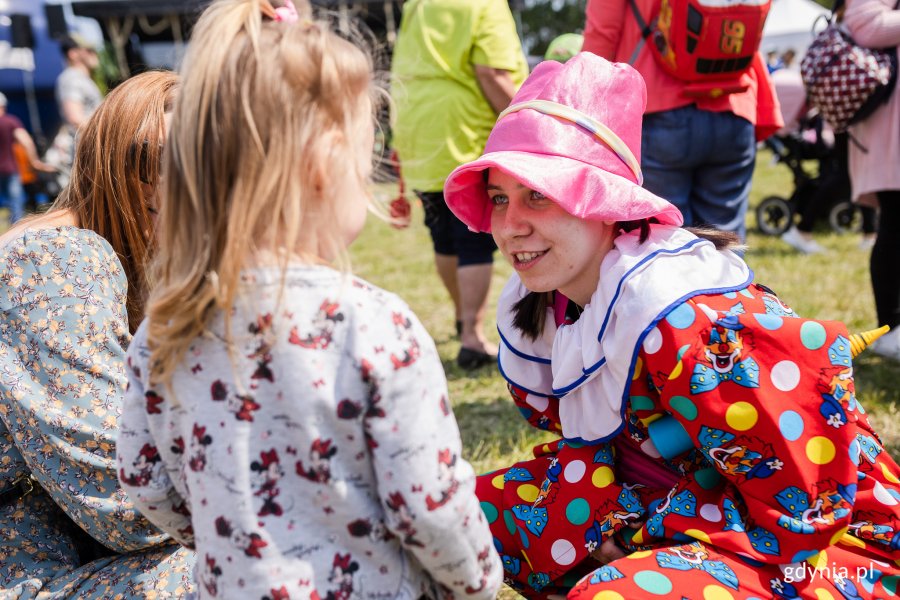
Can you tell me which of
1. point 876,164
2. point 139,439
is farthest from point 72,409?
point 876,164

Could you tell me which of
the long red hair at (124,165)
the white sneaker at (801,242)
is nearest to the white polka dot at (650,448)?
the long red hair at (124,165)

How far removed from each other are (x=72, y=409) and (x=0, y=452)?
0.72ft

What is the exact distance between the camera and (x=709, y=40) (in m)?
2.62

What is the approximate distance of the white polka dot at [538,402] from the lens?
191 centimetres

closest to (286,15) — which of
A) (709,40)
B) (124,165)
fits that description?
(124,165)

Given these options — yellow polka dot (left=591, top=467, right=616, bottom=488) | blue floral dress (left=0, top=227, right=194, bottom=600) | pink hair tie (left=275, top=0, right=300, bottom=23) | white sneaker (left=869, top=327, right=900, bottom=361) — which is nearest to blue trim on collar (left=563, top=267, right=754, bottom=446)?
yellow polka dot (left=591, top=467, right=616, bottom=488)

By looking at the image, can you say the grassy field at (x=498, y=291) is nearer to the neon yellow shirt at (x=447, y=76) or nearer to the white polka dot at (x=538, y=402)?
the neon yellow shirt at (x=447, y=76)

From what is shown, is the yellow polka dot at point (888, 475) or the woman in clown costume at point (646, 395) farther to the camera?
the yellow polka dot at point (888, 475)

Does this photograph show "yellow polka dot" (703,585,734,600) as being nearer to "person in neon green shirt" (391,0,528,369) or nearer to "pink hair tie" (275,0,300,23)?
"pink hair tie" (275,0,300,23)

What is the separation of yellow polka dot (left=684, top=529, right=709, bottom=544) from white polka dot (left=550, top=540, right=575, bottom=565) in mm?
289

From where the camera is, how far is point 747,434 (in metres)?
1.44

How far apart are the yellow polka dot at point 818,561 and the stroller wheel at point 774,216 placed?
564 cm

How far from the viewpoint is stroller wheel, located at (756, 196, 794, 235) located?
6.62m

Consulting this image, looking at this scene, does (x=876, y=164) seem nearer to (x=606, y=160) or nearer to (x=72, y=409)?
(x=606, y=160)
